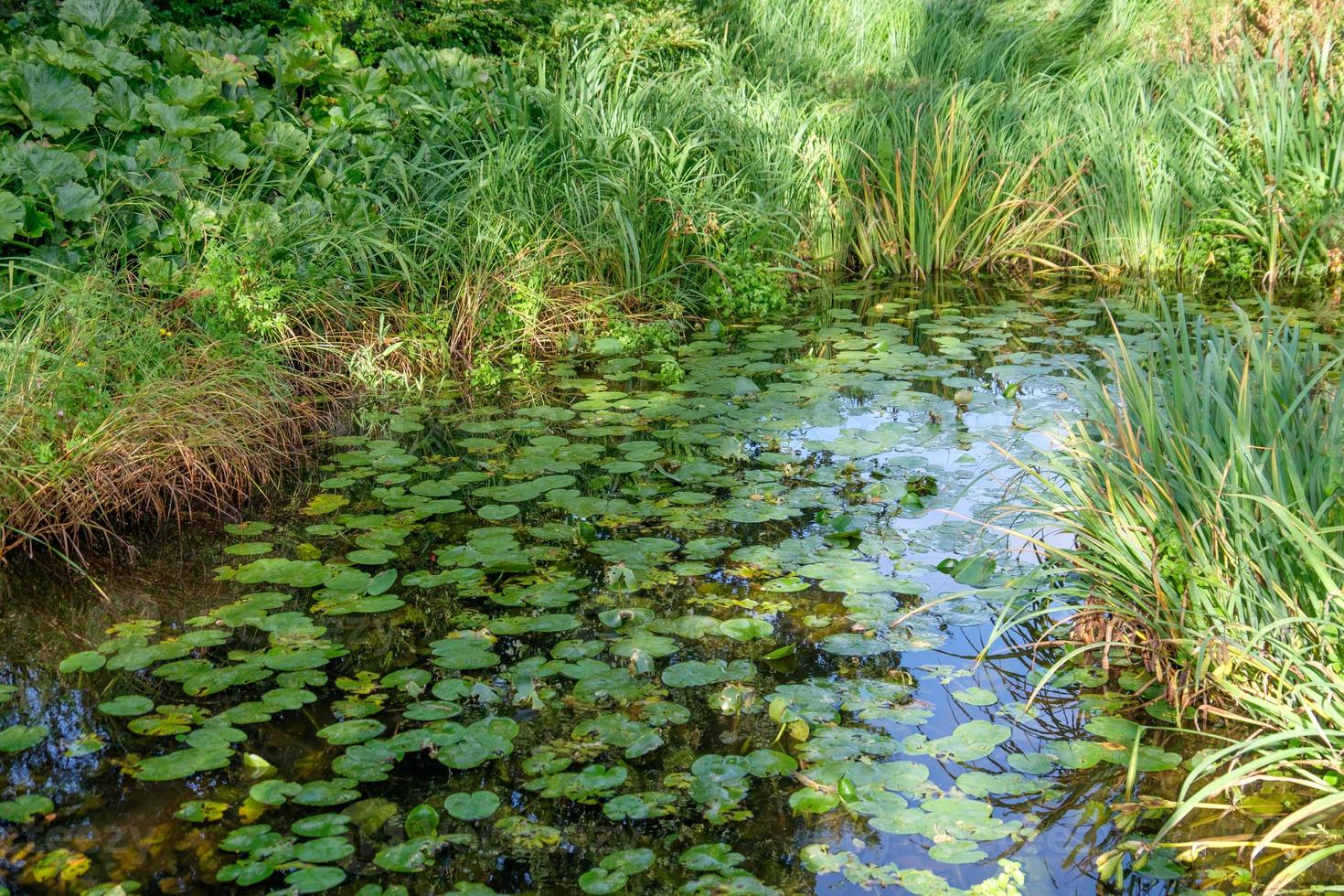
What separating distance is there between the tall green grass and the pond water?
19 cm

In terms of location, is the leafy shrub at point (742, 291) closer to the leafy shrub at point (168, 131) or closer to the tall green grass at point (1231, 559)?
the leafy shrub at point (168, 131)

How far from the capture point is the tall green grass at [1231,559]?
262 cm

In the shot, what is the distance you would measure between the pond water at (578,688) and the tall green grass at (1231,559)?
0.19 m

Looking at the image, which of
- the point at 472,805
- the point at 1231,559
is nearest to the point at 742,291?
the point at 1231,559

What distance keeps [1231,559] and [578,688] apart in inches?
67.9

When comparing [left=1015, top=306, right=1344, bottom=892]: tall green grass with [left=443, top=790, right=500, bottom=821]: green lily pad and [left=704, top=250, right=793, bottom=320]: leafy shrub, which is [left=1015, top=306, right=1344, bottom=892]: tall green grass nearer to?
[left=443, top=790, right=500, bottom=821]: green lily pad

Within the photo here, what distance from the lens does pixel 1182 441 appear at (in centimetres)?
314

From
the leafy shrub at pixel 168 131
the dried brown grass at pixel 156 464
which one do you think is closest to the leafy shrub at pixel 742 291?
the leafy shrub at pixel 168 131

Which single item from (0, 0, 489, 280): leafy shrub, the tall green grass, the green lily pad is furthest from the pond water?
(0, 0, 489, 280): leafy shrub

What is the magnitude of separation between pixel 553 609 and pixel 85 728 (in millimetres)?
1303

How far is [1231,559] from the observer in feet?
9.57

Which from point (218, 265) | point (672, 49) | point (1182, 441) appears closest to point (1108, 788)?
point (1182, 441)

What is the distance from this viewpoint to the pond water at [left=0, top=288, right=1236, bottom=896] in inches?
98.7

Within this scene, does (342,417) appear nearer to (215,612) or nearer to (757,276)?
(215,612)
